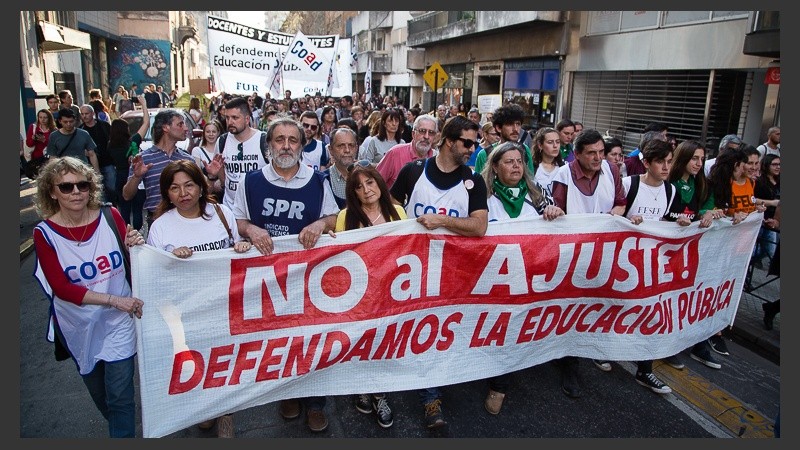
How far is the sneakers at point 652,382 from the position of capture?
13.3 feet

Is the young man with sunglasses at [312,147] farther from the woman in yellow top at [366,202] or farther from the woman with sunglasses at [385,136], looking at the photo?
the woman in yellow top at [366,202]

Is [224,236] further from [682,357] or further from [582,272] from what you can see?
[682,357]

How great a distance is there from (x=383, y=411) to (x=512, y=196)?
69.0 inches

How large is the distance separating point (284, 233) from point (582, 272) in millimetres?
2058

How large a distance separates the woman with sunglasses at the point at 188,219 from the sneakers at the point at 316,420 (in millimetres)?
1199

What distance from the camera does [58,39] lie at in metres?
15.7

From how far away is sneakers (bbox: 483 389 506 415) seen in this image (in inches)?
148

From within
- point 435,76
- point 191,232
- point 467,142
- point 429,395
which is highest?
point 435,76

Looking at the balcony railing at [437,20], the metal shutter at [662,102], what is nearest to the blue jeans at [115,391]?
the metal shutter at [662,102]

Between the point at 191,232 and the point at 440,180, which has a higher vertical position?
the point at 440,180

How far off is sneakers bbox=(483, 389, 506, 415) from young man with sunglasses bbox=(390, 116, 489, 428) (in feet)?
1.24

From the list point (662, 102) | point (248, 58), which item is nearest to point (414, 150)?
point (248, 58)

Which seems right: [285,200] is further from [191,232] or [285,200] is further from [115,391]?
[115,391]

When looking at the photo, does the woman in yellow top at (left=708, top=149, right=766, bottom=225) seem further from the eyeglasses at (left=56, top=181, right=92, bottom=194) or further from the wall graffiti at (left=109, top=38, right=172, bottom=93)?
the wall graffiti at (left=109, top=38, right=172, bottom=93)
